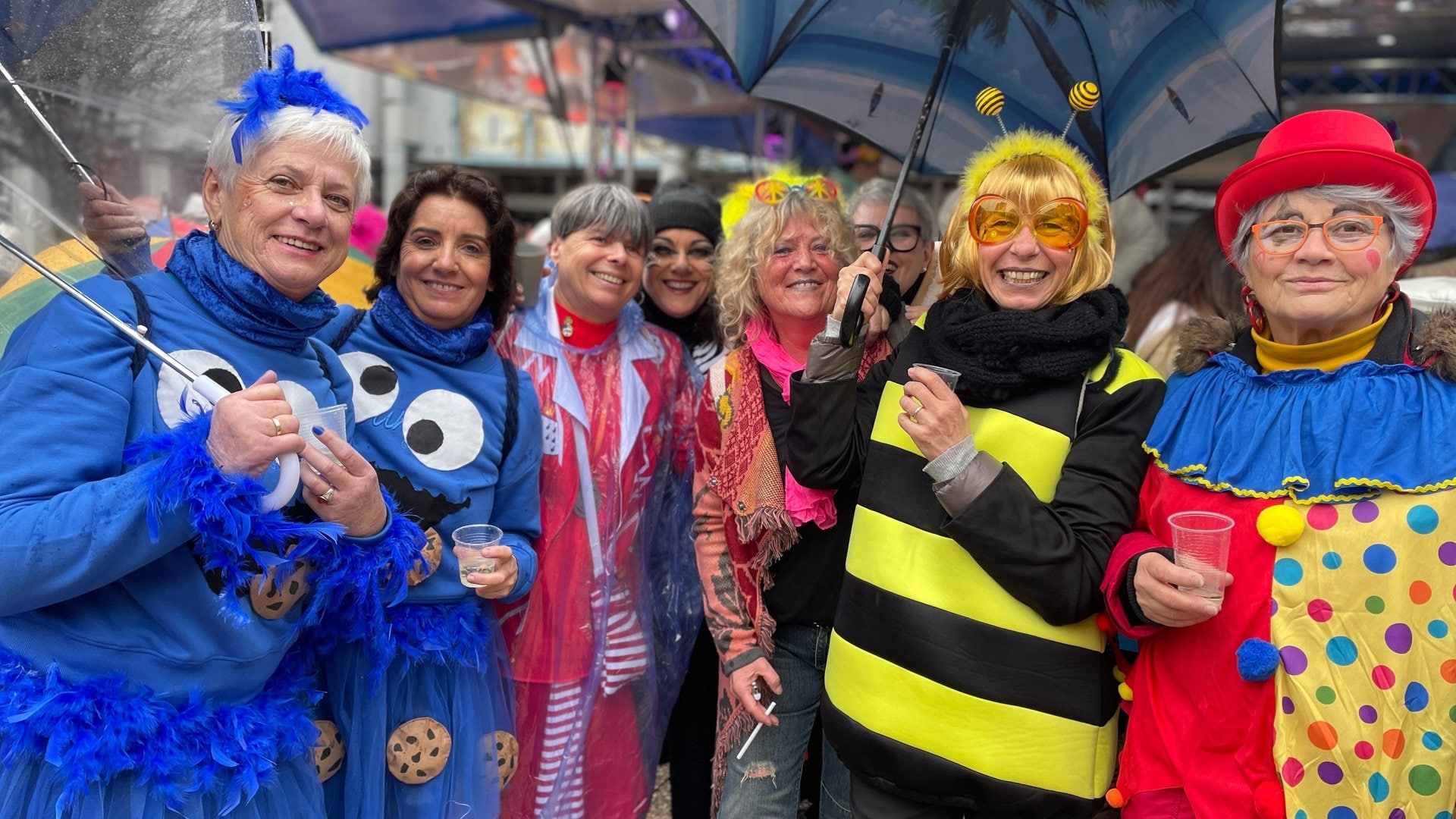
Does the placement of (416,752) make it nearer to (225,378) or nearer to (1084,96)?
(225,378)

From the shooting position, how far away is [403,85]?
17.0 meters

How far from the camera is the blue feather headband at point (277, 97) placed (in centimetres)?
188

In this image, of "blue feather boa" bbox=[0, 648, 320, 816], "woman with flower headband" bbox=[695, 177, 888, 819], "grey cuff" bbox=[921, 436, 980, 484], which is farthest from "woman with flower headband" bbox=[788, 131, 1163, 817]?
"blue feather boa" bbox=[0, 648, 320, 816]

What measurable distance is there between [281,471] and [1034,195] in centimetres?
153

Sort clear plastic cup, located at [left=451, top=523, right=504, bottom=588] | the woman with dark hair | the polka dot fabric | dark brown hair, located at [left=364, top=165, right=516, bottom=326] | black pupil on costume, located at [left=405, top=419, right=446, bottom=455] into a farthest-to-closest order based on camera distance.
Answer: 1. the woman with dark hair
2. dark brown hair, located at [left=364, top=165, right=516, bottom=326]
3. black pupil on costume, located at [left=405, top=419, right=446, bottom=455]
4. clear plastic cup, located at [left=451, top=523, right=504, bottom=588]
5. the polka dot fabric

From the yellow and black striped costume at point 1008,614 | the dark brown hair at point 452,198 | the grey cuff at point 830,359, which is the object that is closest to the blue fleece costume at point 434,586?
the dark brown hair at point 452,198

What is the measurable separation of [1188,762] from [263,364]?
190 centimetres

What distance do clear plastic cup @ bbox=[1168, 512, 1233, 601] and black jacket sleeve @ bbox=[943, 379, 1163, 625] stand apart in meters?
0.17

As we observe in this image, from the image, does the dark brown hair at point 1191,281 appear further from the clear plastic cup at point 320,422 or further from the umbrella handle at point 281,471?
the umbrella handle at point 281,471

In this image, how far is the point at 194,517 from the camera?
1627 mm

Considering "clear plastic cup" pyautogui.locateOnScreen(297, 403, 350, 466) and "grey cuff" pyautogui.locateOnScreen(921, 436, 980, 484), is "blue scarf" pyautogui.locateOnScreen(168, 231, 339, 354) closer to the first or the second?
"clear plastic cup" pyautogui.locateOnScreen(297, 403, 350, 466)

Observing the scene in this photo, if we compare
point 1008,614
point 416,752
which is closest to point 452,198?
point 416,752

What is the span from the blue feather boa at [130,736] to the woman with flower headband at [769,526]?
110 centimetres

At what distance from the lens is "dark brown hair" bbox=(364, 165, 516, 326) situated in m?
2.52
